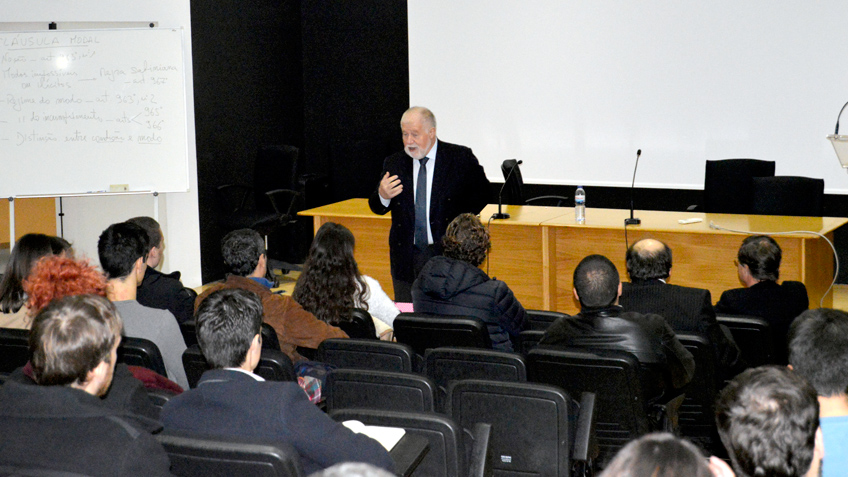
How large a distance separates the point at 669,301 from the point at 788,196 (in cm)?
257

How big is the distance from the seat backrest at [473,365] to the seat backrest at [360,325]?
621 mm

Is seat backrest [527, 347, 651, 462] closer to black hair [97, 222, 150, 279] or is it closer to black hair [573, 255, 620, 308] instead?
black hair [573, 255, 620, 308]

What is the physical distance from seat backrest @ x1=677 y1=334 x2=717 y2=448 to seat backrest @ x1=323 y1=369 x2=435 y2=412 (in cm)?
101

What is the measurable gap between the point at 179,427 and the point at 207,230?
5.47 metres

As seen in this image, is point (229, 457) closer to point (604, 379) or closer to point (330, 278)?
point (604, 379)

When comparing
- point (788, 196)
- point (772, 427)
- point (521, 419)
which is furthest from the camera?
point (788, 196)

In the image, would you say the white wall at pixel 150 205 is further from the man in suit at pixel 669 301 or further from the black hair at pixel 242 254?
the man in suit at pixel 669 301

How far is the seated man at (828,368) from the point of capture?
1.84m

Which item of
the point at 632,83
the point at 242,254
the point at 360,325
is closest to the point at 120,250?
the point at 242,254

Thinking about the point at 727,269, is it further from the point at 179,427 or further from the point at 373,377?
the point at 179,427

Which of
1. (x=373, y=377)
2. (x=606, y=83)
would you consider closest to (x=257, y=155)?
(x=606, y=83)

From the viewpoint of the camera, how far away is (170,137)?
6398 millimetres

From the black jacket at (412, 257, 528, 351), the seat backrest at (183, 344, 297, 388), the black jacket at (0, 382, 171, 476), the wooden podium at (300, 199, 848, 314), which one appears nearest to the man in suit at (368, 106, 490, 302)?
the wooden podium at (300, 199, 848, 314)

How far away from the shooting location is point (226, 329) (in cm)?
208
